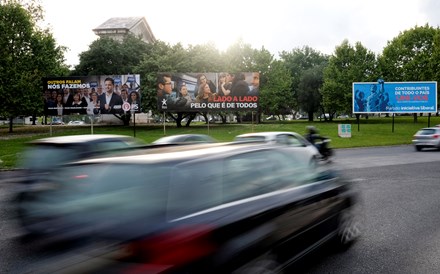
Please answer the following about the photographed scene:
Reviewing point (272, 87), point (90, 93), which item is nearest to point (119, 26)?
point (272, 87)

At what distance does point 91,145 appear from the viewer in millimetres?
6848

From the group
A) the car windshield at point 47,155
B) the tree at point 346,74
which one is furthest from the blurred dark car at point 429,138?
the tree at point 346,74

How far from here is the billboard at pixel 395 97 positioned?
37.9 metres

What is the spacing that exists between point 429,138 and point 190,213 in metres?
22.5

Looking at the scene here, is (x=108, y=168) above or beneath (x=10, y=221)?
above

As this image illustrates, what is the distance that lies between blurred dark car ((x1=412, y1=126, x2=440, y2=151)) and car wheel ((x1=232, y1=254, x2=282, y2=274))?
21521 millimetres

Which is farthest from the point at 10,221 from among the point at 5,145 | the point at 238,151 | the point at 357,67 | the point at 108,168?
the point at 357,67

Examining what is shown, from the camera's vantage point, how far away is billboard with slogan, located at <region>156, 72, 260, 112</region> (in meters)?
33.5

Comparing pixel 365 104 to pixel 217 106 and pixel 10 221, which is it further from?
pixel 10 221

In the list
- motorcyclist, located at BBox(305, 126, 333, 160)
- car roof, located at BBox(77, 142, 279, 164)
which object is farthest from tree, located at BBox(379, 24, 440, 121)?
car roof, located at BBox(77, 142, 279, 164)

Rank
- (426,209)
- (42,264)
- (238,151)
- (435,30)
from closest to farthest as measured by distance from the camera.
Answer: (42,264), (238,151), (426,209), (435,30)

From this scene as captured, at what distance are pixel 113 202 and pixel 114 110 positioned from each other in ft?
104

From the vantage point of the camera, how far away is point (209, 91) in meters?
33.8

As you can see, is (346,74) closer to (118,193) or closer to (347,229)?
(347,229)
